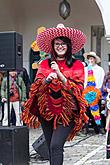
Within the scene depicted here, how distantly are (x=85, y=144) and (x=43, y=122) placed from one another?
12.4 feet

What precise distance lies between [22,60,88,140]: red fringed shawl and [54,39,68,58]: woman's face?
0.10 meters

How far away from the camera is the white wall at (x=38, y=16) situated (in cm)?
1251

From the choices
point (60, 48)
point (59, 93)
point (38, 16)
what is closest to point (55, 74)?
point (59, 93)

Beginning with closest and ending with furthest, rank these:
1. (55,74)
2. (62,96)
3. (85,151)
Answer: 1. (55,74)
2. (62,96)
3. (85,151)

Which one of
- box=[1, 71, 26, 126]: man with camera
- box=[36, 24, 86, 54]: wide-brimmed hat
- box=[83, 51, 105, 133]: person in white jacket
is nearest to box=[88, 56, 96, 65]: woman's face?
box=[83, 51, 105, 133]: person in white jacket

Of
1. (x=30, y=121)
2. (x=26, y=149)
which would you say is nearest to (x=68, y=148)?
(x=26, y=149)

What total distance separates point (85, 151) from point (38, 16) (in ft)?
20.5

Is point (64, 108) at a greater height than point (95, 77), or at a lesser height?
lesser

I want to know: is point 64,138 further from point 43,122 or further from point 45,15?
point 45,15

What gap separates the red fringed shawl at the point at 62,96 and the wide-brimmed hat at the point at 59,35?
0.25m

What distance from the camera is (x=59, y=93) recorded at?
4.79m

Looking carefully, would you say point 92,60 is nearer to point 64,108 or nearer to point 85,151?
point 85,151

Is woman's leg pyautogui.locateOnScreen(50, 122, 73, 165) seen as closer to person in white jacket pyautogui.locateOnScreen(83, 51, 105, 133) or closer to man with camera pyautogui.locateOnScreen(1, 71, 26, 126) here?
person in white jacket pyautogui.locateOnScreen(83, 51, 105, 133)

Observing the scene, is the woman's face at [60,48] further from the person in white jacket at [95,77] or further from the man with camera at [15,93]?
the man with camera at [15,93]
